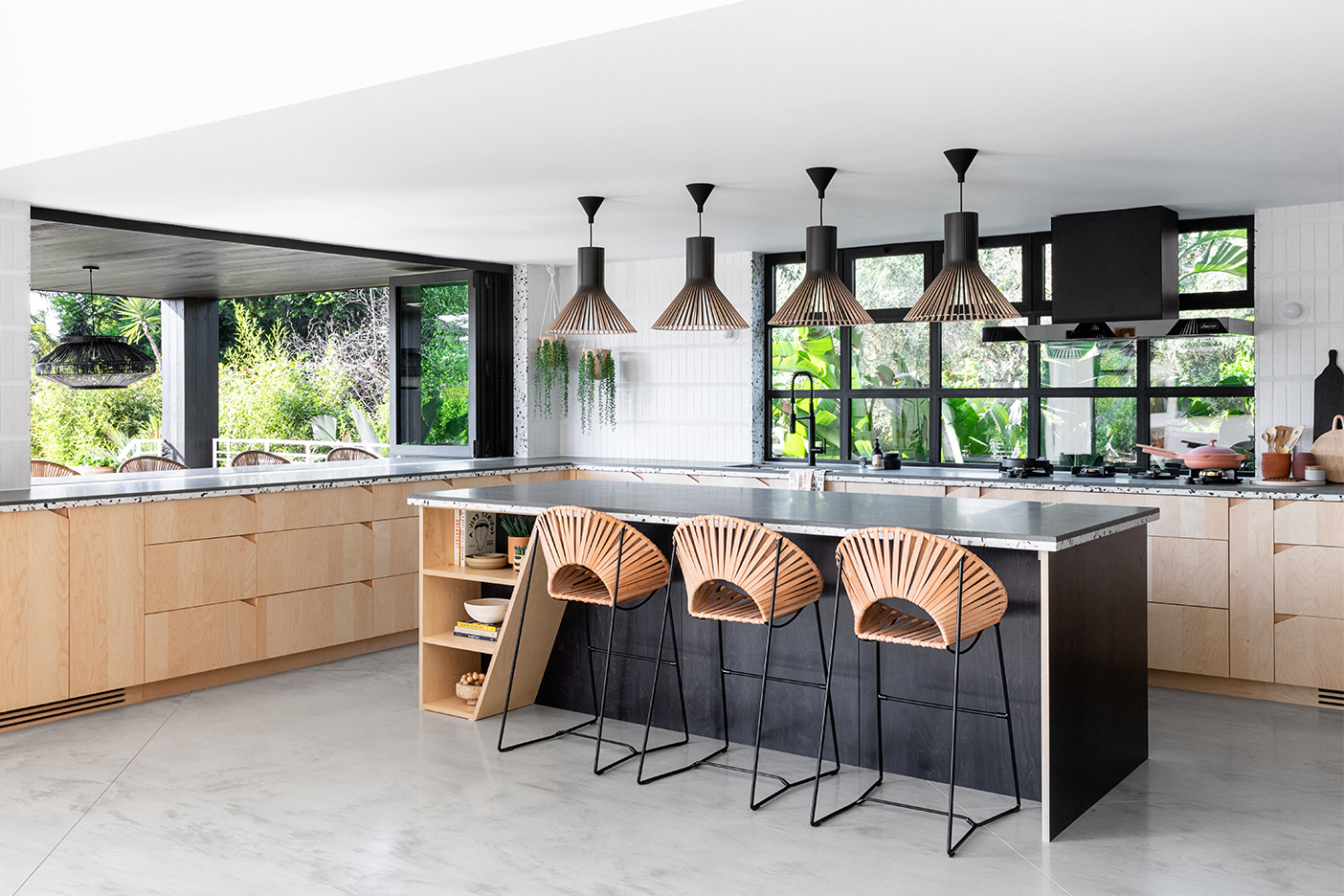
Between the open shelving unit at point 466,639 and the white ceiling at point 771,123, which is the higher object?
the white ceiling at point 771,123

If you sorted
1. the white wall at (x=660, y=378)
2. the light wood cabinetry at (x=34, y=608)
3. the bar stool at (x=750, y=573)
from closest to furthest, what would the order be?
the bar stool at (x=750, y=573) < the light wood cabinetry at (x=34, y=608) < the white wall at (x=660, y=378)

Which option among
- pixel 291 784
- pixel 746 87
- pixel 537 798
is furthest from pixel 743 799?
pixel 746 87

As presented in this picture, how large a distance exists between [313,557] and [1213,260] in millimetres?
4733

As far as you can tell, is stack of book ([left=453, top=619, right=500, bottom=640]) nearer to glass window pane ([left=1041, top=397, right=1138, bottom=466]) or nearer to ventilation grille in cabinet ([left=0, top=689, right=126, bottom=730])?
ventilation grille in cabinet ([left=0, top=689, right=126, bottom=730])

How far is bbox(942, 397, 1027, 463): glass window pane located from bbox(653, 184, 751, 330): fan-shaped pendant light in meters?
2.13

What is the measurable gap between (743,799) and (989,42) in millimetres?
2333

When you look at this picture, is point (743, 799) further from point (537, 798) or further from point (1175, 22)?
point (1175, 22)

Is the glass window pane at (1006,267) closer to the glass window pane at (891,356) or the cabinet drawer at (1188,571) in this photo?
the glass window pane at (891,356)

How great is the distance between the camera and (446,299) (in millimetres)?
7504

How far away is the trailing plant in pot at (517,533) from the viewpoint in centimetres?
439

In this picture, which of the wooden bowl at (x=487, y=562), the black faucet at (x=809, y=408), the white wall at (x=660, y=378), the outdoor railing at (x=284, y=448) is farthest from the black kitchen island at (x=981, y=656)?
the outdoor railing at (x=284, y=448)

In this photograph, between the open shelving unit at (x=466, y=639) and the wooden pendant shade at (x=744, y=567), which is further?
the open shelving unit at (x=466, y=639)

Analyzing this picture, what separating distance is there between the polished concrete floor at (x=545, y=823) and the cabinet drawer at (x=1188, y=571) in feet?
2.05

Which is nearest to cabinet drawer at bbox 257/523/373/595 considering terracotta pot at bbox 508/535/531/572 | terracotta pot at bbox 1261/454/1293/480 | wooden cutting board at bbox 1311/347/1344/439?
terracotta pot at bbox 508/535/531/572
